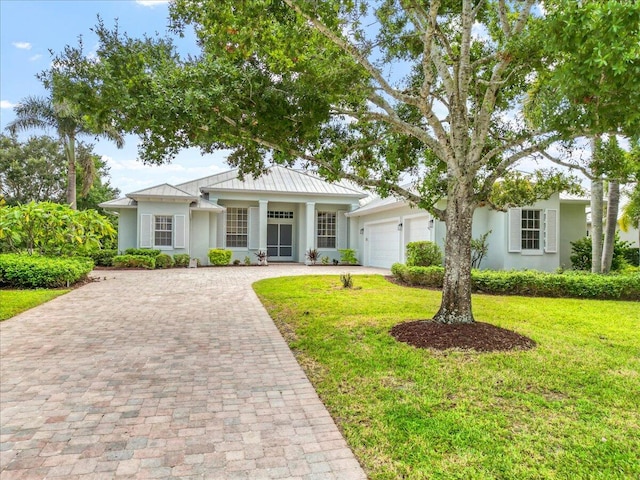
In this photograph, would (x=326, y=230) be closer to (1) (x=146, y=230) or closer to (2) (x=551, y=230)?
(1) (x=146, y=230)

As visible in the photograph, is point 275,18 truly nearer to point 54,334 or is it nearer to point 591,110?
point 591,110

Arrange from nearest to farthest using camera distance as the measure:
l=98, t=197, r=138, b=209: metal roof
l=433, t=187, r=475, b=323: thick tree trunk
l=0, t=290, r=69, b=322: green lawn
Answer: l=433, t=187, r=475, b=323: thick tree trunk < l=0, t=290, r=69, b=322: green lawn < l=98, t=197, r=138, b=209: metal roof

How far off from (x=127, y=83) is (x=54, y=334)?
4344 millimetres

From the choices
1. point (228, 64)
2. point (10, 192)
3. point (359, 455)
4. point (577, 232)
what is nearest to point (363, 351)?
point (359, 455)

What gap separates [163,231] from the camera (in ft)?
63.1

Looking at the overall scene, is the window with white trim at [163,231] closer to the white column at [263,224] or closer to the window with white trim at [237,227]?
the window with white trim at [237,227]

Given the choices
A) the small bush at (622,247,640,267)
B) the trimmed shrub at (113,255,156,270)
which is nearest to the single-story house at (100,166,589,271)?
the trimmed shrub at (113,255,156,270)

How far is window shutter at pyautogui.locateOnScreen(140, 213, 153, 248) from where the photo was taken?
739 inches

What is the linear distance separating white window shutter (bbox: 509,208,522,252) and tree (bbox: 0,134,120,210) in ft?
90.8

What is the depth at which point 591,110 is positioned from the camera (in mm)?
3812

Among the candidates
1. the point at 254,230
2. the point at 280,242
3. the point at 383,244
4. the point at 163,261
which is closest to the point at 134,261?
the point at 163,261

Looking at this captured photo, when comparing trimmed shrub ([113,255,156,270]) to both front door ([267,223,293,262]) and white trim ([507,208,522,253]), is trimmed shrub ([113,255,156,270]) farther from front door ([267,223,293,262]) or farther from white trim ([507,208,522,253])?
white trim ([507,208,522,253])

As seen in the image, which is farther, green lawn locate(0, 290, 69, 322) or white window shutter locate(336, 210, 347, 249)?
white window shutter locate(336, 210, 347, 249)

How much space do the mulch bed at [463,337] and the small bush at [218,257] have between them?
1506 centimetres
